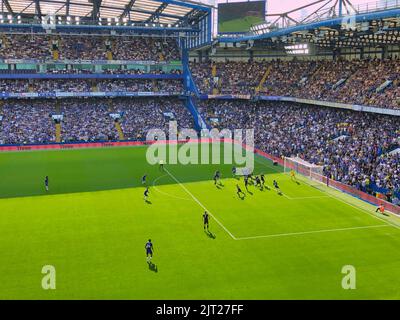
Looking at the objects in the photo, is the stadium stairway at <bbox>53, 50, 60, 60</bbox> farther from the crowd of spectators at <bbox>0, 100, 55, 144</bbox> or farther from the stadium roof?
the crowd of spectators at <bbox>0, 100, 55, 144</bbox>

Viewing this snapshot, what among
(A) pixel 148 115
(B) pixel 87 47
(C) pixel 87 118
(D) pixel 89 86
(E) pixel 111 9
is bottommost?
(C) pixel 87 118

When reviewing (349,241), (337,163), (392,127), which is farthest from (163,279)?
(392,127)

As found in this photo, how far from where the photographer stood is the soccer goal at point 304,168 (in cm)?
4175

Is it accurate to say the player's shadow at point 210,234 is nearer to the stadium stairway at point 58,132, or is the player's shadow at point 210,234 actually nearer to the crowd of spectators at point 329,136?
the crowd of spectators at point 329,136

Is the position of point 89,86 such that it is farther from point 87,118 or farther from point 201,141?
point 201,141

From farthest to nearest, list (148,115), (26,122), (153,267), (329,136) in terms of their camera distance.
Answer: (148,115) < (26,122) < (329,136) < (153,267)

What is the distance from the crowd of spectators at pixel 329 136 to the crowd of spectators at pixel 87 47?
13.8 meters

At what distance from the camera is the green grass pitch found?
20250mm

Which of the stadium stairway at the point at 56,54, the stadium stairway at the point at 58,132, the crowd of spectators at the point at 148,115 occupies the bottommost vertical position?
the stadium stairway at the point at 58,132

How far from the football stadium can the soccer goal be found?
22cm

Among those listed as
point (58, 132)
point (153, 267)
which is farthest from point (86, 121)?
point (153, 267)

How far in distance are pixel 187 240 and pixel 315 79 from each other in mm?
42131

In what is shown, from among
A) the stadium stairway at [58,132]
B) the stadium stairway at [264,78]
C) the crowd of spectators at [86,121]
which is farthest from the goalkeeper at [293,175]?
the stadium stairway at [58,132]

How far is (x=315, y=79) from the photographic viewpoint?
6112 centimetres
